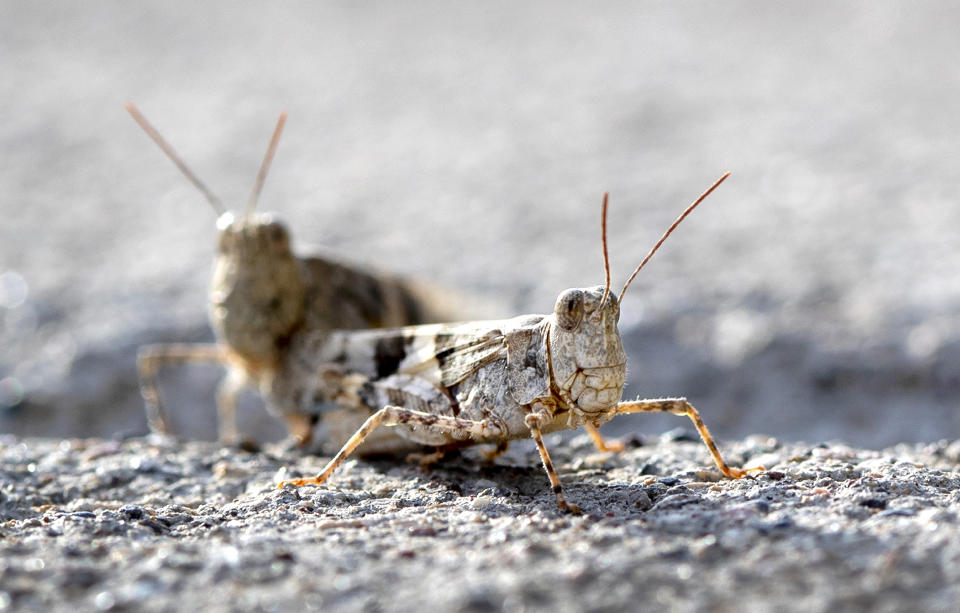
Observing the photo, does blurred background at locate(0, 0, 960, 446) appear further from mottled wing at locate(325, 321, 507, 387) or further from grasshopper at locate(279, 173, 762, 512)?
grasshopper at locate(279, 173, 762, 512)

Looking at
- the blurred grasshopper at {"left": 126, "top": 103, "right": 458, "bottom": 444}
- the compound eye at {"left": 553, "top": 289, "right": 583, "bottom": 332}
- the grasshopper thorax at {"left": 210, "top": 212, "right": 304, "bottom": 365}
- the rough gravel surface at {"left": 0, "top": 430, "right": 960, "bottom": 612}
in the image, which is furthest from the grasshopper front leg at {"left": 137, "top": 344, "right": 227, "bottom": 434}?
the compound eye at {"left": 553, "top": 289, "right": 583, "bottom": 332}

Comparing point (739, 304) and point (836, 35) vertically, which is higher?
point (836, 35)

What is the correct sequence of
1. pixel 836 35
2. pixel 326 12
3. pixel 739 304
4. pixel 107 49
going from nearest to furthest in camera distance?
pixel 739 304
pixel 836 35
pixel 107 49
pixel 326 12

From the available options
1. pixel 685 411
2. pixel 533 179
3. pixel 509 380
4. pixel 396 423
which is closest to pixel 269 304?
pixel 396 423

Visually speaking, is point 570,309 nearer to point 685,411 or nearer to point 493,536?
point 685,411

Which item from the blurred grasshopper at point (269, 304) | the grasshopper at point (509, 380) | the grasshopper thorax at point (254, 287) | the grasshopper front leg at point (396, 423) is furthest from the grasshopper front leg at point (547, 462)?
the grasshopper thorax at point (254, 287)

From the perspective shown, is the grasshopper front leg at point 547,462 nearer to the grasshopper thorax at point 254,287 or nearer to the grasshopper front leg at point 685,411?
the grasshopper front leg at point 685,411

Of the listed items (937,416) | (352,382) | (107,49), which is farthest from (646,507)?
(107,49)

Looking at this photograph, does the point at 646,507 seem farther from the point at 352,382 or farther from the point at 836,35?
the point at 836,35
